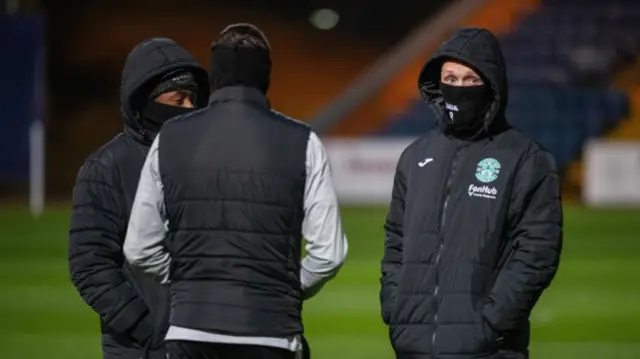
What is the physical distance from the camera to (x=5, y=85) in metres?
19.9

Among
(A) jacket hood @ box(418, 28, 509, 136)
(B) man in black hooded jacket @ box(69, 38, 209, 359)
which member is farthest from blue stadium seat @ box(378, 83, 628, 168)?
(B) man in black hooded jacket @ box(69, 38, 209, 359)

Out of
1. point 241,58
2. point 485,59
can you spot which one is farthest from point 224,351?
point 485,59

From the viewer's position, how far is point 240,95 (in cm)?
414

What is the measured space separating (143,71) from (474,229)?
3.98ft

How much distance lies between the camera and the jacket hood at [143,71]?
15.1 feet

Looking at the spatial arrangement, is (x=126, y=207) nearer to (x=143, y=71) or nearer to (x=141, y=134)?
(x=141, y=134)

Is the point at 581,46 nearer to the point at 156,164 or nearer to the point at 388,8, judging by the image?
the point at 388,8

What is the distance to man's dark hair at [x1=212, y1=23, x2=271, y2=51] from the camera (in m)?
4.12

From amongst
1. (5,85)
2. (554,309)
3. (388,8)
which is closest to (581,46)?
(388,8)

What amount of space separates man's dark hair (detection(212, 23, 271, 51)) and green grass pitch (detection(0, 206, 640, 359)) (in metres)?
5.23

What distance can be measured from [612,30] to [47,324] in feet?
67.6

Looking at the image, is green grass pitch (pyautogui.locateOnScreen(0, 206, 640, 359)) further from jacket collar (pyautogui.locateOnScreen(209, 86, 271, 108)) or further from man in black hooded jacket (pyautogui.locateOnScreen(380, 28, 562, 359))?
jacket collar (pyautogui.locateOnScreen(209, 86, 271, 108))

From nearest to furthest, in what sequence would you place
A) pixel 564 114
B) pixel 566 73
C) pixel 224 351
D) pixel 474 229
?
pixel 224 351
pixel 474 229
pixel 564 114
pixel 566 73

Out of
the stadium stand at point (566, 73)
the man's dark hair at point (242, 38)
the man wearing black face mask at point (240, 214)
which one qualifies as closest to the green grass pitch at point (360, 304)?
the man wearing black face mask at point (240, 214)
